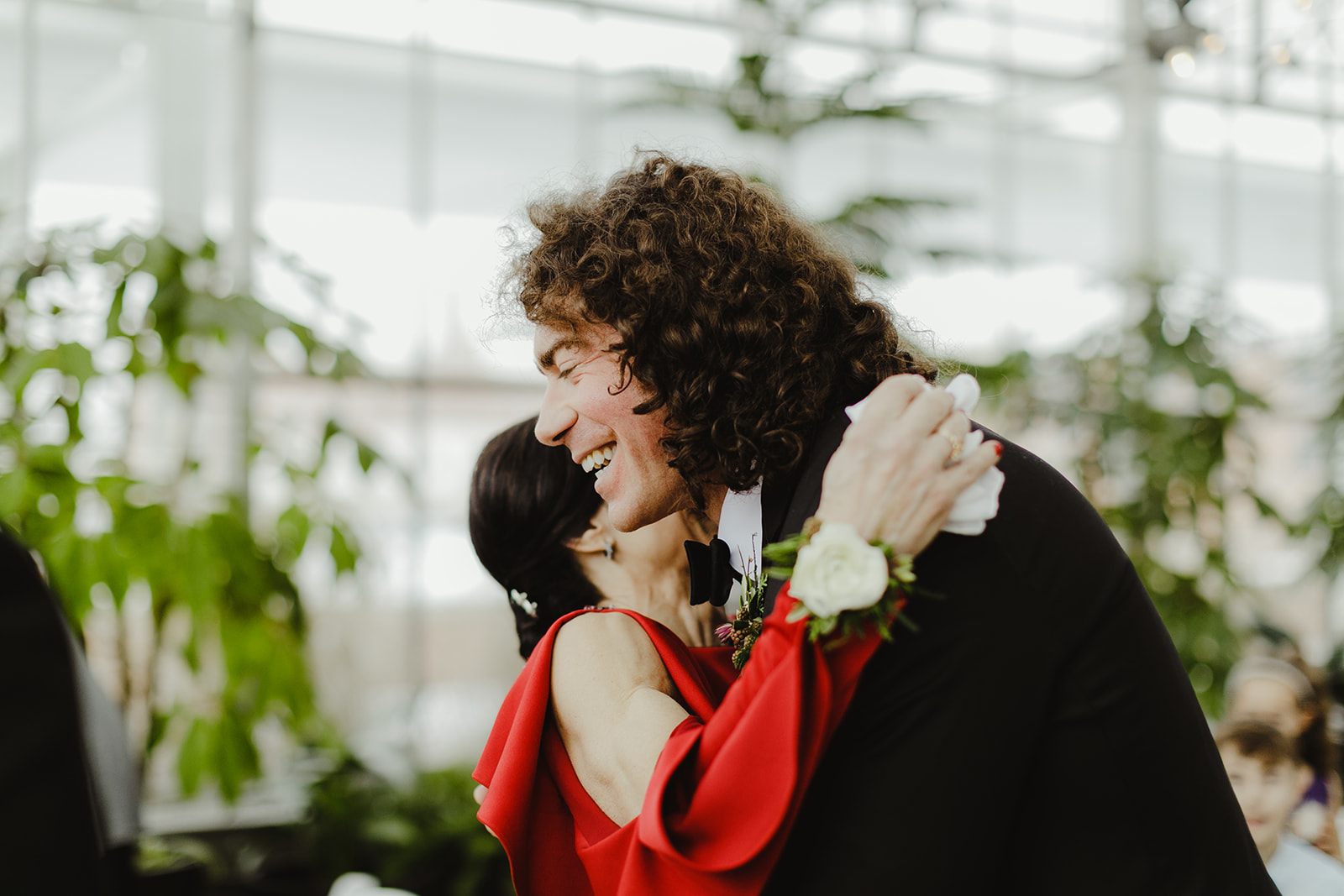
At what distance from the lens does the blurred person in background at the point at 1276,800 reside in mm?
2533

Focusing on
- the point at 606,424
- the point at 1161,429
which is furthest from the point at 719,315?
the point at 1161,429

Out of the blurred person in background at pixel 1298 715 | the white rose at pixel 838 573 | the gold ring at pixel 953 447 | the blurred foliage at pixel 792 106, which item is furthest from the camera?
the blurred foliage at pixel 792 106

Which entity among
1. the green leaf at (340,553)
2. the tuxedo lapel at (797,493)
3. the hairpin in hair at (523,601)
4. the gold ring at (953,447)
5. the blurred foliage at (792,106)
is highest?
the blurred foliage at (792,106)

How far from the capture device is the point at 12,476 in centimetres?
270

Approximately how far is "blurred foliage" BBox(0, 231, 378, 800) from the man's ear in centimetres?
159

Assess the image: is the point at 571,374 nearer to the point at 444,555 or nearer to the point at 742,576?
the point at 742,576

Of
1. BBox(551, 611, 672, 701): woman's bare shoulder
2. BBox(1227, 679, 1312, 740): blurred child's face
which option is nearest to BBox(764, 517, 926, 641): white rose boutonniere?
BBox(551, 611, 672, 701): woman's bare shoulder

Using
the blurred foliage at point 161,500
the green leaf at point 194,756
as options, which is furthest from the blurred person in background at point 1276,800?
the green leaf at point 194,756

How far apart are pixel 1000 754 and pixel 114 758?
2.52 meters

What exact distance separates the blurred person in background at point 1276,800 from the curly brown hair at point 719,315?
5.86ft

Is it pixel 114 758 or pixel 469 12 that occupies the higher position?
pixel 469 12

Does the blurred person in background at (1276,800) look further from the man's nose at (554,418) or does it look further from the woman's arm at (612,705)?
the man's nose at (554,418)

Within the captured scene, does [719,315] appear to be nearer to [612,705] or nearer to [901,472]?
[901,472]

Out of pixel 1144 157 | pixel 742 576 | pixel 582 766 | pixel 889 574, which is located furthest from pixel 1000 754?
pixel 1144 157
